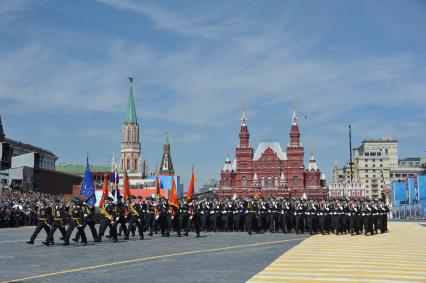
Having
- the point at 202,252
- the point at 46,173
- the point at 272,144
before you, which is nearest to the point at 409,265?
the point at 202,252

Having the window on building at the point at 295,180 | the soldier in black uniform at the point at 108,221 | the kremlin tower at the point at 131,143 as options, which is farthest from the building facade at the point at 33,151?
the window on building at the point at 295,180

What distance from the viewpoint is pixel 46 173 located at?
347 ft

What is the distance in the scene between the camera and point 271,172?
4508 inches

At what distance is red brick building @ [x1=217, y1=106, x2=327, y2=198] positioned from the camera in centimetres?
11144

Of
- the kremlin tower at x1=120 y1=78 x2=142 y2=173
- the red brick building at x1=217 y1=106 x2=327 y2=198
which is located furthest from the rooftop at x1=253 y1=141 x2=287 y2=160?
the kremlin tower at x1=120 y1=78 x2=142 y2=173

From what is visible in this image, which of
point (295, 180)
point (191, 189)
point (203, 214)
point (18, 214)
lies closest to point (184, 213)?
point (191, 189)

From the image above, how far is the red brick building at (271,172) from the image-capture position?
11144cm

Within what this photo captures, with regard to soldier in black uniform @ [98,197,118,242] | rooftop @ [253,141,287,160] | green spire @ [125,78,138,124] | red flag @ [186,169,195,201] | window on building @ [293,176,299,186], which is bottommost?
soldier in black uniform @ [98,197,118,242]

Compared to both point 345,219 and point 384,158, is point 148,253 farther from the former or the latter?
point 384,158

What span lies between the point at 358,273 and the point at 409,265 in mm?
2491

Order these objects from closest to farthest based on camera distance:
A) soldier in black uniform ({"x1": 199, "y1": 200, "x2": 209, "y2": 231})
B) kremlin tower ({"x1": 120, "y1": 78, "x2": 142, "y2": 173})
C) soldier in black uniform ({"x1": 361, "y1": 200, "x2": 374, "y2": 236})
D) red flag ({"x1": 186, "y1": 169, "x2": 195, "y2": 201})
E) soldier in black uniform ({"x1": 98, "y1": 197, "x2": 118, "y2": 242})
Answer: soldier in black uniform ({"x1": 98, "y1": 197, "x2": 118, "y2": 242})
red flag ({"x1": 186, "y1": 169, "x2": 195, "y2": 201})
soldier in black uniform ({"x1": 361, "y1": 200, "x2": 374, "y2": 236})
soldier in black uniform ({"x1": 199, "y1": 200, "x2": 209, "y2": 231})
kremlin tower ({"x1": 120, "y1": 78, "x2": 142, "y2": 173})

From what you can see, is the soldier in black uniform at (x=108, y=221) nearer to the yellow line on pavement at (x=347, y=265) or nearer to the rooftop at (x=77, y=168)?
the yellow line on pavement at (x=347, y=265)

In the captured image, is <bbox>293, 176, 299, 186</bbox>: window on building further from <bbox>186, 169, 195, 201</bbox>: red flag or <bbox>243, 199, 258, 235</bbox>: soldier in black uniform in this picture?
<bbox>186, 169, 195, 201</bbox>: red flag

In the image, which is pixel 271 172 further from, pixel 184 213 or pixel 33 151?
pixel 184 213
